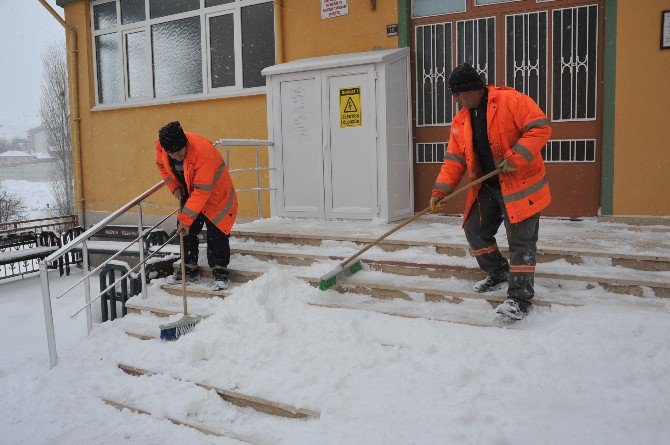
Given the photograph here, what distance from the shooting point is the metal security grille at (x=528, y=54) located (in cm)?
633

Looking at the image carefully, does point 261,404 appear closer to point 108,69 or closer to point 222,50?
point 222,50

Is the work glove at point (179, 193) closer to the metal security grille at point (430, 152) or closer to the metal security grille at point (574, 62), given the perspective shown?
the metal security grille at point (430, 152)

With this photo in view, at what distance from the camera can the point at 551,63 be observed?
20.6ft

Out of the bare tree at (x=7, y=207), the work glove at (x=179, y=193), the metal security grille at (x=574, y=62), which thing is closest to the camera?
the work glove at (x=179, y=193)

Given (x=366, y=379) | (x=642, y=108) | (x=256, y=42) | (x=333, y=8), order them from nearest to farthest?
(x=366, y=379), (x=642, y=108), (x=333, y=8), (x=256, y=42)

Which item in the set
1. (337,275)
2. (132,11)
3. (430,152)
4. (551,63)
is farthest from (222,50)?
(337,275)

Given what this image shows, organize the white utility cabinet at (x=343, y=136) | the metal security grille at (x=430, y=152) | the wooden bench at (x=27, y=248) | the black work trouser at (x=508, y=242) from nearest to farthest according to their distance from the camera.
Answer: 1. the black work trouser at (x=508, y=242)
2. the white utility cabinet at (x=343, y=136)
3. the metal security grille at (x=430, y=152)
4. the wooden bench at (x=27, y=248)

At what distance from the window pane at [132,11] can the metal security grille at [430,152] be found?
18.8ft

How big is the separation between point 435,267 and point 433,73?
3.15 m

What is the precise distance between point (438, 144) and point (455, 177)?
9.06ft

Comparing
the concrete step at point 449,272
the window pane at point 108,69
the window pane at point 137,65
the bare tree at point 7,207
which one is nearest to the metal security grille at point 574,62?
the concrete step at point 449,272

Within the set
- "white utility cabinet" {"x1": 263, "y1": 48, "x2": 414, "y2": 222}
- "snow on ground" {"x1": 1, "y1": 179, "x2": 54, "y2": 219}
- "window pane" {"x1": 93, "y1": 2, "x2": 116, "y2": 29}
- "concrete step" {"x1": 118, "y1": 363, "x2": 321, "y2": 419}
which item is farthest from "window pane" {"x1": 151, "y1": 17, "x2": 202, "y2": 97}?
"snow on ground" {"x1": 1, "y1": 179, "x2": 54, "y2": 219}

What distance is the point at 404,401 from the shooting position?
10.7 feet

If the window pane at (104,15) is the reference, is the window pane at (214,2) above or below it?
below
